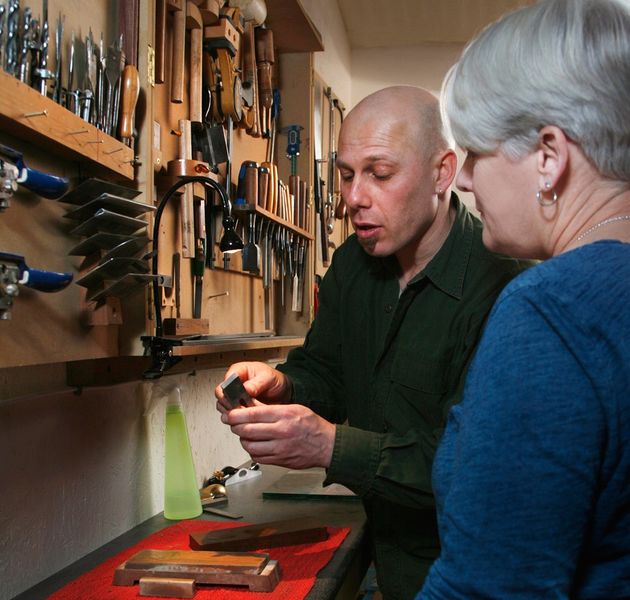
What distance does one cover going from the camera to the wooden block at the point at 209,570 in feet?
4.04

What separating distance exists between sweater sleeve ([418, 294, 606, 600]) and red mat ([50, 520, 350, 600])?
659 mm

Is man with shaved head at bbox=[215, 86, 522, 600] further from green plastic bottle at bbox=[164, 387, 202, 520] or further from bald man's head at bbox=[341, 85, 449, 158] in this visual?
green plastic bottle at bbox=[164, 387, 202, 520]

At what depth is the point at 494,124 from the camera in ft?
2.46

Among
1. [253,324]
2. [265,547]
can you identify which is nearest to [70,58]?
[265,547]

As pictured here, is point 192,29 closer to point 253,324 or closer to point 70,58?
point 70,58

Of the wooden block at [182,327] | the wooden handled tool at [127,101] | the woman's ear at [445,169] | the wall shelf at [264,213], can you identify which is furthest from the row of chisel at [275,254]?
the wooden handled tool at [127,101]

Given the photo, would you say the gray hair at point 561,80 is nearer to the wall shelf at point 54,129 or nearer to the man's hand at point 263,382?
the wall shelf at point 54,129

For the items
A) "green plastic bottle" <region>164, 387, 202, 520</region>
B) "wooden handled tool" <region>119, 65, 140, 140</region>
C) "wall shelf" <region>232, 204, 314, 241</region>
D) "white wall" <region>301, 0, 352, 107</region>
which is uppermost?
"white wall" <region>301, 0, 352, 107</region>

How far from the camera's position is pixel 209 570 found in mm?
1242

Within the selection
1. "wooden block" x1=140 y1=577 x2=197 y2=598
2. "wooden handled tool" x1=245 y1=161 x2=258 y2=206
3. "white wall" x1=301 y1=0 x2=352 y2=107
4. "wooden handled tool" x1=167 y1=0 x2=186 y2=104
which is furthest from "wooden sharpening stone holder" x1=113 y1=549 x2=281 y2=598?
"white wall" x1=301 y1=0 x2=352 y2=107

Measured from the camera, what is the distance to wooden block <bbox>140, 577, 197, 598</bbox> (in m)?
1.20

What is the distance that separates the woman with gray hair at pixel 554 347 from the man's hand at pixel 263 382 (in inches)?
34.3

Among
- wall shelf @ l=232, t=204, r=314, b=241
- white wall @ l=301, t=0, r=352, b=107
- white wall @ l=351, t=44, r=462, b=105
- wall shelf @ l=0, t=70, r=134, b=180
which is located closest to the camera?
wall shelf @ l=0, t=70, r=134, b=180

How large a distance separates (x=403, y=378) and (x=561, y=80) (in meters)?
0.94
